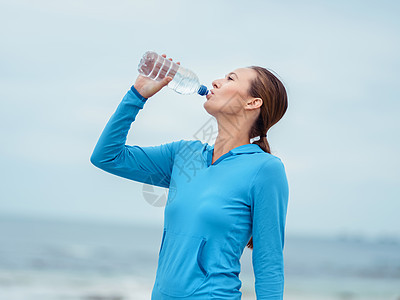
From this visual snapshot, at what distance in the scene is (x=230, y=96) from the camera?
2.23 m

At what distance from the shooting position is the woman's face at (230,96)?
222 centimetres

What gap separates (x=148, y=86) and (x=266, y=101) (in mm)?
508

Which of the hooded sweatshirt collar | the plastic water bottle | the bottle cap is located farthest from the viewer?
the plastic water bottle

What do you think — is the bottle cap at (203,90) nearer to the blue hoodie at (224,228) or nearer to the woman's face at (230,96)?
the woman's face at (230,96)

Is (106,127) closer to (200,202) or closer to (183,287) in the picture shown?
(200,202)

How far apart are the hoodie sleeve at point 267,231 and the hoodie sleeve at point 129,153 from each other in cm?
54

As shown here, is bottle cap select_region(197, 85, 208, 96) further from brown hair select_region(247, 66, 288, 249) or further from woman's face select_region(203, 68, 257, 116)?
brown hair select_region(247, 66, 288, 249)

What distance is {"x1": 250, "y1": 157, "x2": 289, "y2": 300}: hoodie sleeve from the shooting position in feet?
6.48

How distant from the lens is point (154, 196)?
8.18 ft

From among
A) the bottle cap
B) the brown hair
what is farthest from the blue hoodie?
the bottle cap

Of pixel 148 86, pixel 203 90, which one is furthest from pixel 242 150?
pixel 148 86
